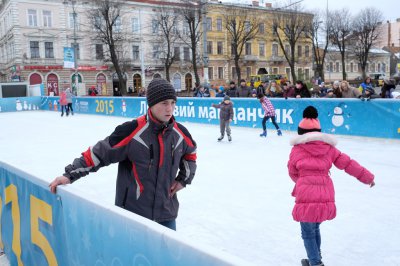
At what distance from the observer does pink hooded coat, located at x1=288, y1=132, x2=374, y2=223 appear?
298 centimetres

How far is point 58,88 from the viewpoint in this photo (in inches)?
1686

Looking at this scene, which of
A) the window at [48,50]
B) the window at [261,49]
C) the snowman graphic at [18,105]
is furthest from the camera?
the window at [261,49]

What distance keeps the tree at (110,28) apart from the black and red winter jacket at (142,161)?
35.8 metres

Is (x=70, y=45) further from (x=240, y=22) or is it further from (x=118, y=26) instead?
(x=240, y=22)

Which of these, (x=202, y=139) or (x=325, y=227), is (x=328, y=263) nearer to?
(x=325, y=227)

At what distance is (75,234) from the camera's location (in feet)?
8.03

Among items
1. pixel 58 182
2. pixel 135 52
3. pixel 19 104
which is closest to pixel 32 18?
pixel 135 52

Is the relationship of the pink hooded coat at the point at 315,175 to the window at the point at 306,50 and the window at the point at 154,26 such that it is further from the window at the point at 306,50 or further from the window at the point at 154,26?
the window at the point at 306,50

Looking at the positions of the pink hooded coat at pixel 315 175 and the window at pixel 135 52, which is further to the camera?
the window at pixel 135 52

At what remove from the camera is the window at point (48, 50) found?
42219 millimetres

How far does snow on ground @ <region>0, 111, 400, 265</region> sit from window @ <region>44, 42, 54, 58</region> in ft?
115

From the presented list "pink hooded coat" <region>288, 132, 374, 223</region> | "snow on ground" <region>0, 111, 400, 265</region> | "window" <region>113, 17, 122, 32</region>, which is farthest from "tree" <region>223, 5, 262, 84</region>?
"pink hooded coat" <region>288, 132, 374, 223</region>

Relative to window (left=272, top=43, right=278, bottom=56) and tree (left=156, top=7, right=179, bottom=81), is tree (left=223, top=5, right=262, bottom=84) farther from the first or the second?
window (left=272, top=43, right=278, bottom=56)

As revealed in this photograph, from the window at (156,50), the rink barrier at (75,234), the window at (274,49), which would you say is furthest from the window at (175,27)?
the rink barrier at (75,234)
